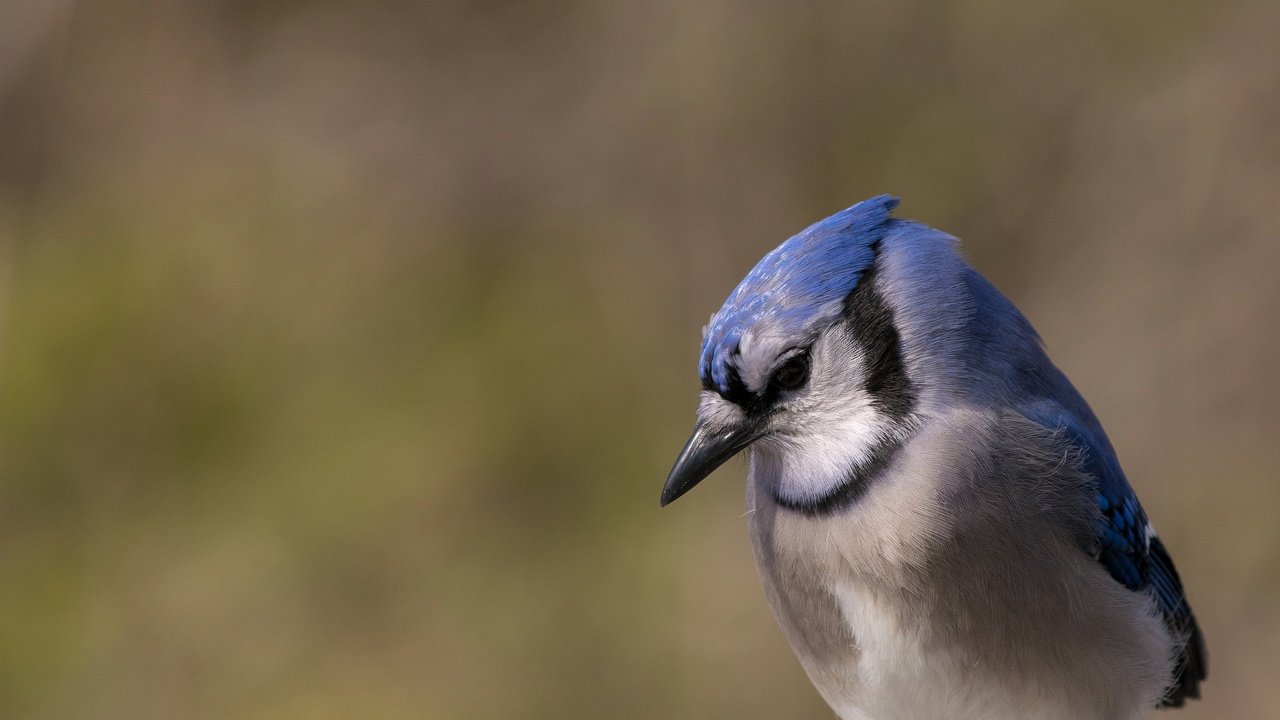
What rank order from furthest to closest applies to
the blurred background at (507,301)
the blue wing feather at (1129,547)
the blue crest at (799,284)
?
the blurred background at (507,301)
the blue wing feather at (1129,547)
the blue crest at (799,284)

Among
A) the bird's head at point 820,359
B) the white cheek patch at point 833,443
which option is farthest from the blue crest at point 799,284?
the white cheek patch at point 833,443

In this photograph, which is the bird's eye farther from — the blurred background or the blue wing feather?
the blurred background

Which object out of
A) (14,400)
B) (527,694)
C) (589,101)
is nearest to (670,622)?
(527,694)

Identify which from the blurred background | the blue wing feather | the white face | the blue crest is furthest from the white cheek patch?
the blurred background

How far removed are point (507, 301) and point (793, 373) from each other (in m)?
2.21

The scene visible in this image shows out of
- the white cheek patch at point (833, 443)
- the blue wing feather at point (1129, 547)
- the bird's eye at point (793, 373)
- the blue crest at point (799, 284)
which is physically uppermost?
the blue crest at point (799, 284)

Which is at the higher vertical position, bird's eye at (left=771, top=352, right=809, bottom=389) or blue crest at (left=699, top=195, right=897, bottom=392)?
blue crest at (left=699, top=195, right=897, bottom=392)

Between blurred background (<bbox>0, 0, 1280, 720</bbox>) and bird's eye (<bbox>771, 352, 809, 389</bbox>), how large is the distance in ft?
5.83

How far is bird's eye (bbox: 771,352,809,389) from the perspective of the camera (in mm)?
1649

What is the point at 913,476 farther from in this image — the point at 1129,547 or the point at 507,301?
the point at 507,301

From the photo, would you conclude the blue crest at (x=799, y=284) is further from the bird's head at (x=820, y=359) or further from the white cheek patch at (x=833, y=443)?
the white cheek patch at (x=833, y=443)

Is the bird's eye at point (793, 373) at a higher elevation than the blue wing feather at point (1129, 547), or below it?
higher

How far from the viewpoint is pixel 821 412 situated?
5.50 ft

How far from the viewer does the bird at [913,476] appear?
1635 mm
